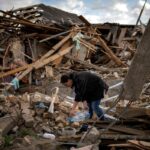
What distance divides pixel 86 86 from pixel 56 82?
5.93 m

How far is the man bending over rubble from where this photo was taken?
7.46 m

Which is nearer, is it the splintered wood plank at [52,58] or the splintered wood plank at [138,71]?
the splintered wood plank at [138,71]

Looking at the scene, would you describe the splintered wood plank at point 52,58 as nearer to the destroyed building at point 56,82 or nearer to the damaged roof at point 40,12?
the destroyed building at point 56,82

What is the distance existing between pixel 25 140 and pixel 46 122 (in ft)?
A: 5.08

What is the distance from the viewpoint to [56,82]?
44.6 ft

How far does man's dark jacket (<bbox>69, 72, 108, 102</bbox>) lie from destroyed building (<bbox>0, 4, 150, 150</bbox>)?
60 cm

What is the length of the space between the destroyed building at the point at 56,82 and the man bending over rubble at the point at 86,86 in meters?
0.50

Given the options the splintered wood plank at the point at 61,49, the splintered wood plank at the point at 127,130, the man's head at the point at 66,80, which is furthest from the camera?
the splintered wood plank at the point at 61,49

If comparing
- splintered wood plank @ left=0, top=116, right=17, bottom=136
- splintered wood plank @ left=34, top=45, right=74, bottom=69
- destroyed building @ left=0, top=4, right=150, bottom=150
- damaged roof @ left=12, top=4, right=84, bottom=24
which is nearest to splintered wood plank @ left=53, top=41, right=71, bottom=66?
destroyed building @ left=0, top=4, right=150, bottom=150

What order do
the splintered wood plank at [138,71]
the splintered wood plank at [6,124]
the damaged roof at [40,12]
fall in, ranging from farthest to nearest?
1. the damaged roof at [40,12]
2. the splintered wood plank at [6,124]
3. the splintered wood plank at [138,71]

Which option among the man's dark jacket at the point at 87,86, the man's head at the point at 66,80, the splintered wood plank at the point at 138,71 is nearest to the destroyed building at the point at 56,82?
the splintered wood plank at the point at 138,71

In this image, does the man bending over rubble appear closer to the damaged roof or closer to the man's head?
the man's head

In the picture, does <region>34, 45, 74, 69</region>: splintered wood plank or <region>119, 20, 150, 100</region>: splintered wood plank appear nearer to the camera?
<region>119, 20, 150, 100</region>: splintered wood plank

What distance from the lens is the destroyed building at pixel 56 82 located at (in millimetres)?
6184
